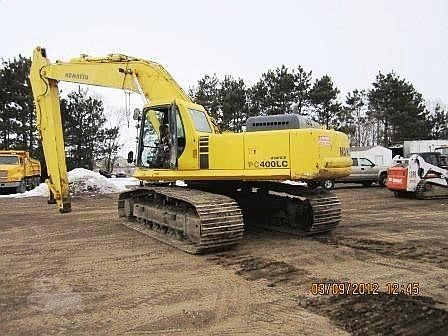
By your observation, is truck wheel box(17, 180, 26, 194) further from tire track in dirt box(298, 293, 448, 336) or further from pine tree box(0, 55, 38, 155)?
tire track in dirt box(298, 293, 448, 336)

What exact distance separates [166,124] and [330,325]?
230 inches

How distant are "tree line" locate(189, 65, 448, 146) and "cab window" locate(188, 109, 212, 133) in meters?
27.6

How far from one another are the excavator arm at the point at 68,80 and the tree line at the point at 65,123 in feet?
86.3

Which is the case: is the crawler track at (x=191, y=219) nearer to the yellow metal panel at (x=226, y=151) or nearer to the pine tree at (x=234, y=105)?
the yellow metal panel at (x=226, y=151)

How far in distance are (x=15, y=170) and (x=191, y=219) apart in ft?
60.5

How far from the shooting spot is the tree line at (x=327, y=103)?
39688mm

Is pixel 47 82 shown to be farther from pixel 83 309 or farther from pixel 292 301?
pixel 292 301

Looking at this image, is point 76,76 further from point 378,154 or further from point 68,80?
point 378,154

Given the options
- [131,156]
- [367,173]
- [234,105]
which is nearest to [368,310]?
[131,156]

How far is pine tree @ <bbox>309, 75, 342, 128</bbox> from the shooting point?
40.4 m

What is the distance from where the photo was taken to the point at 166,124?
937 centimetres

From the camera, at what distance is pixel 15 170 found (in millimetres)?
23469

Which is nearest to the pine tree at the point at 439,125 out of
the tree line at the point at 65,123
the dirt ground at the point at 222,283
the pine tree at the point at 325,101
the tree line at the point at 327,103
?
the tree line at the point at 327,103

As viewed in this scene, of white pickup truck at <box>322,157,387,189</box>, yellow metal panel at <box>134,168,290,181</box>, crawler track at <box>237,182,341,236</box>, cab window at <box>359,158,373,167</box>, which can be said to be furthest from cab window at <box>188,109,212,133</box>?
cab window at <box>359,158,373,167</box>
